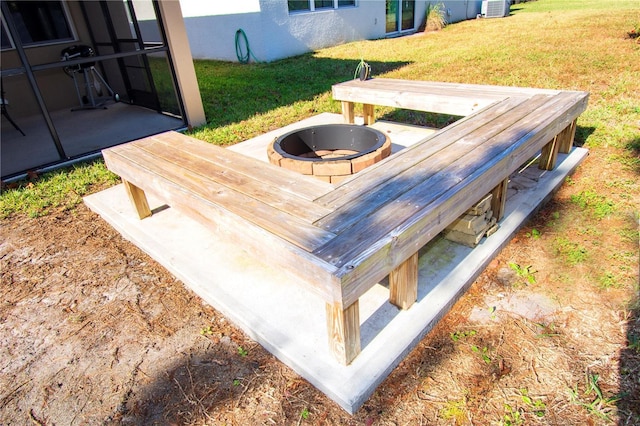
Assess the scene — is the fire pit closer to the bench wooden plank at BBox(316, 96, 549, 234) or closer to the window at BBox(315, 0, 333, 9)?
the bench wooden plank at BBox(316, 96, 549, 234)

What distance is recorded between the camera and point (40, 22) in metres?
6.38

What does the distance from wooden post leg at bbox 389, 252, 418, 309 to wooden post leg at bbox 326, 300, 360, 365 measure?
36 cm

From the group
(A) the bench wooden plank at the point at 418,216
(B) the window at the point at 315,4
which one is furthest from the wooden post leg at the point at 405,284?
(B) the window at the point at 315,4

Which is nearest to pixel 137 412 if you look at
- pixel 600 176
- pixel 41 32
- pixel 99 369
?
pixel 99 369

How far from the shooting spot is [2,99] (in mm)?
5449

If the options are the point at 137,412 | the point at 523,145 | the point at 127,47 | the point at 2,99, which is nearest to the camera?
the point at 137,412

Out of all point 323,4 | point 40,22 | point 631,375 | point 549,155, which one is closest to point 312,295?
point 631,375

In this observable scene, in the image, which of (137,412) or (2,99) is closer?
(137,412)

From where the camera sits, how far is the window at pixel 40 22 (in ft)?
20.0

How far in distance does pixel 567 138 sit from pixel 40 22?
762 centimetres

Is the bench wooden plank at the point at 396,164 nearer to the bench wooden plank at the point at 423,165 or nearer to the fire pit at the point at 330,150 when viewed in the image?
the bench wooden plank at the point at 423,165

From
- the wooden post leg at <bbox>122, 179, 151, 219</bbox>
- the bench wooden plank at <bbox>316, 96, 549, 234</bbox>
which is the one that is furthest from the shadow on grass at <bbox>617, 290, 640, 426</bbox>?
the wooden post leg at <bbox>122, 179, 151, 219</bbox>

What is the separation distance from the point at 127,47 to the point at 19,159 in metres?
2.47

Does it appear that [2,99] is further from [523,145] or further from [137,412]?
[523,145]
